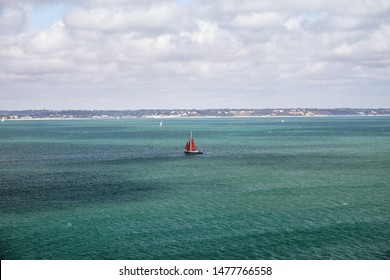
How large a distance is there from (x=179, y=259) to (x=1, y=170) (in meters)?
95.9

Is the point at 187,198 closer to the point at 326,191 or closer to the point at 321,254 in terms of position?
the point at 326,191

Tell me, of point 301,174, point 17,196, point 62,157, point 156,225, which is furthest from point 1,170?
point 301,174

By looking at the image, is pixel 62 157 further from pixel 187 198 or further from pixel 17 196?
pixel 187 198

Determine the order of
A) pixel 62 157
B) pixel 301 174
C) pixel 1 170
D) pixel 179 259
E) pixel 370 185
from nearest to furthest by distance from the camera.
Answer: pixel 179 259 < pixel 370 185 < pixel 301 174 < pixel 1 170 < pixel 62 157

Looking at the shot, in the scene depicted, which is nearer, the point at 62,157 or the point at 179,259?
the point at 179,259

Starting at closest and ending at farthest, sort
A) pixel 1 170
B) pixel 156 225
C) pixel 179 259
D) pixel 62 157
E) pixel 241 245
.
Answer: pixel 179 259
pixel 241 245
pixel 156 225
pixel 1 170
pixel 62 157

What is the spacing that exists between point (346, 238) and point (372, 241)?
373cm

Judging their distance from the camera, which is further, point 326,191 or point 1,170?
point 1,170

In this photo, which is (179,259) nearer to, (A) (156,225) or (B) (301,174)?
(A) (156,225)

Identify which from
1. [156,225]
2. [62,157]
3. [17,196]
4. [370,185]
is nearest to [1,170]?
[62,157]

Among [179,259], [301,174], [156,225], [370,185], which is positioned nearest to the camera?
[179,259]

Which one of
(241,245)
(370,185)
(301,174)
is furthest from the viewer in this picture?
(301,174)

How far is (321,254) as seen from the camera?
62312mm

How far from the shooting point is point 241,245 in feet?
216
